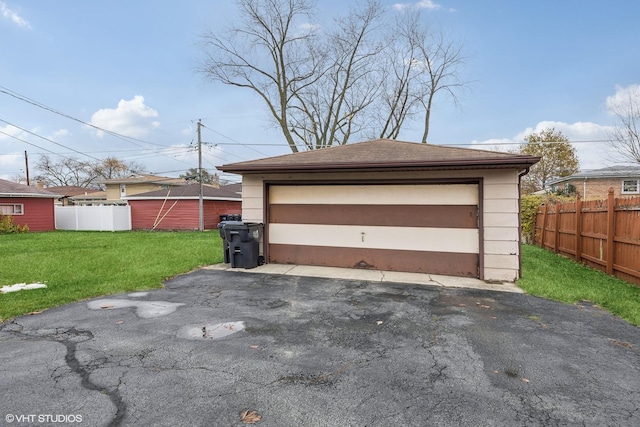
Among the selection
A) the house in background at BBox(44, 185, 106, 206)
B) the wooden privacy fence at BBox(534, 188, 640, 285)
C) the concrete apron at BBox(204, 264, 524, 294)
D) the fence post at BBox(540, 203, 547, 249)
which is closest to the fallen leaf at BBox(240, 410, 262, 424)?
the concrete apron at BBox(204, 264, 524, 294)

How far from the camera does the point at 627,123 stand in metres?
15.6

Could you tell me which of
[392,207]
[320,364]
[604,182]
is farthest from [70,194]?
[604,182]

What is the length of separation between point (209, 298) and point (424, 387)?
3.68 m

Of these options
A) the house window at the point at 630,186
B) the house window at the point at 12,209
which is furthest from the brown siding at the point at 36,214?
the house window at the point at 630,186

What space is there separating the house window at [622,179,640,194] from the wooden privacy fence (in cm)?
1913

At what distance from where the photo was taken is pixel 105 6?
1304 centimetres

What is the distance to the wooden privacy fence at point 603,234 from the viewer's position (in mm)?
6195

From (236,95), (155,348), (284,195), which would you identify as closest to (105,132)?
(236,95)

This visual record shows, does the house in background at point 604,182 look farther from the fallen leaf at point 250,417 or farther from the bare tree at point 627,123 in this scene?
the fallen leaf at point 250,417

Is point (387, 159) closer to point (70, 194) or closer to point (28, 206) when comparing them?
point (28, 206)

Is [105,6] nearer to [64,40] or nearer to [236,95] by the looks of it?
[64,40]

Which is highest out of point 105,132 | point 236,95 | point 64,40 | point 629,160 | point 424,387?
point 236,95

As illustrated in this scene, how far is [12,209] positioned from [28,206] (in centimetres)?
78

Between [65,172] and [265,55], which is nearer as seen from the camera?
[265,55]
